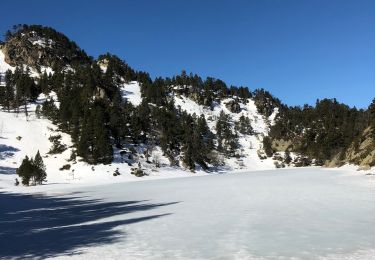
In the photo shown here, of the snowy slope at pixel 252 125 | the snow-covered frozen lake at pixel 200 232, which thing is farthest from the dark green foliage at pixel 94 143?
the snow-covered frozen lake at pixel 200 232

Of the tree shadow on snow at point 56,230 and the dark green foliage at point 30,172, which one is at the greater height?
the dark green foliage at point 30,172

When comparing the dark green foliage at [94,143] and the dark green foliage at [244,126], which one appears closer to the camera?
the dark green foliage at [94,143]

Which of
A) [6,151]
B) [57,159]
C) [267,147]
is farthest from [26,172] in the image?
[267,147]

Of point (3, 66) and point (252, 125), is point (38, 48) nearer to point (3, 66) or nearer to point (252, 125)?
point (3, 66)

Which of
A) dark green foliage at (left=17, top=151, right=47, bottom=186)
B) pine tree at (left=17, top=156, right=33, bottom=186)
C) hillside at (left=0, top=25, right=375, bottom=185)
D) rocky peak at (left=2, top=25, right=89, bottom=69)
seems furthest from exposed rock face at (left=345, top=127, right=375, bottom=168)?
rocky peak at (left=2, top=25, right=89, bottom=69)

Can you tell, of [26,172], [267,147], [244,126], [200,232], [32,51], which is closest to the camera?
[200,232]

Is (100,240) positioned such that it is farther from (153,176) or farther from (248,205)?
(153,176)

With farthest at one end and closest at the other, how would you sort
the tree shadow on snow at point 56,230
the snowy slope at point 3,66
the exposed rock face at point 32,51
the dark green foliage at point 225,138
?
the exposed rock face at point 32,51 → the snowy slope at point 3,66 → the dark green foliage at point 225,138 → the tree shadow on snow at point 56,230

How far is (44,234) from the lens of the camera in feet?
55.7

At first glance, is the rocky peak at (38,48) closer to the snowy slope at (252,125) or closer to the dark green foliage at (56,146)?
the snowy slope at (252,125)

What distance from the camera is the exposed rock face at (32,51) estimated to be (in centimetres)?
16462

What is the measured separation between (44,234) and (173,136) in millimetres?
102456

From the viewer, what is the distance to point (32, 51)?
6506 inches

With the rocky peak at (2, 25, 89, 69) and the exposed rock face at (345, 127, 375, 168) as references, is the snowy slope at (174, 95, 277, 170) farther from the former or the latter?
the rocky peak at (2, 25, 89, 69)
